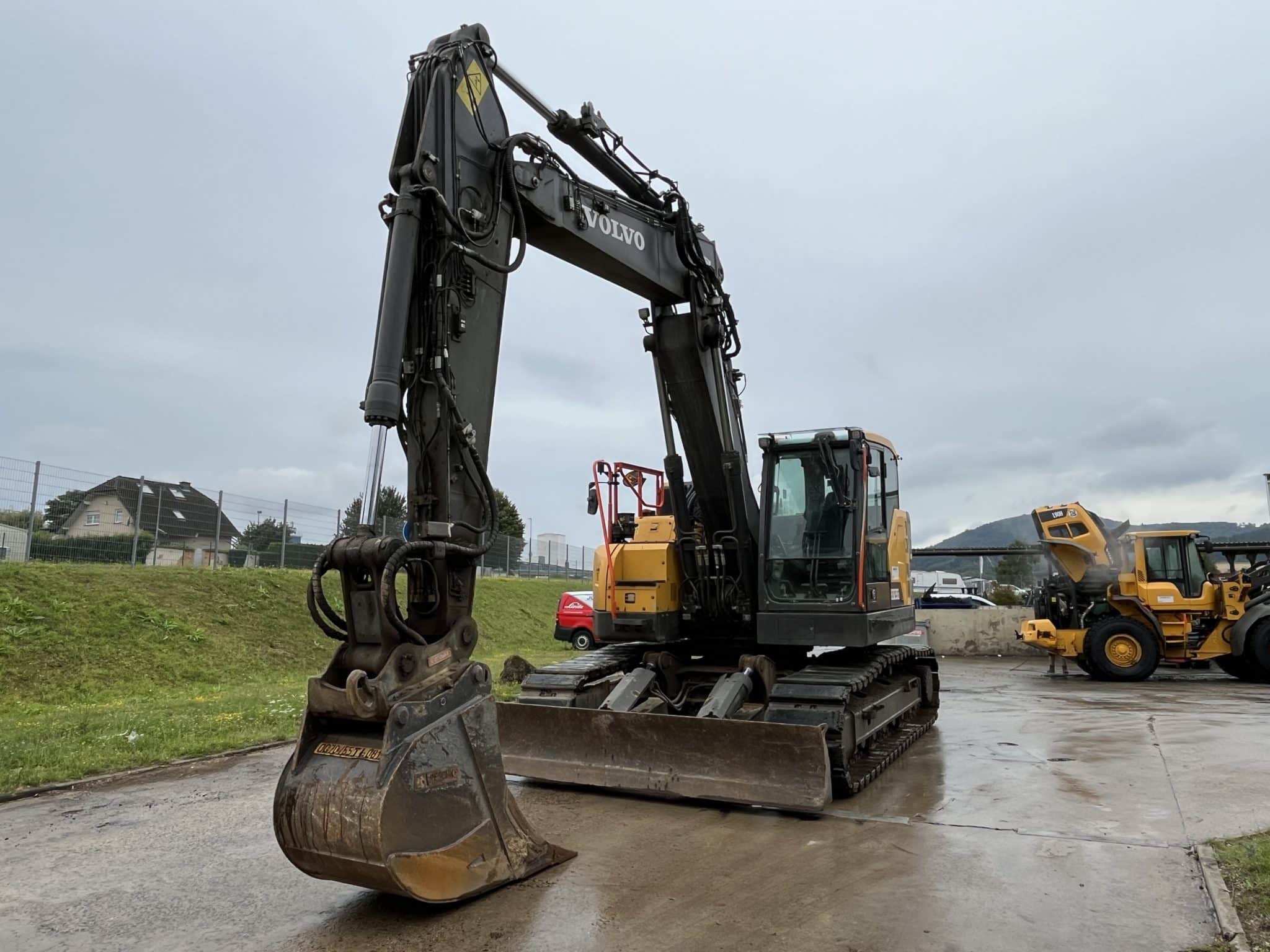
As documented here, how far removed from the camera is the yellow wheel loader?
47.6ft

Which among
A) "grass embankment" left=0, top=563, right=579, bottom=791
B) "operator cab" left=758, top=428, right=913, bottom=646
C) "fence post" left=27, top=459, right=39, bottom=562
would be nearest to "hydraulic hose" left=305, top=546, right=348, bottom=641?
"operator cab" left=758, top=428, right=913, bottom=646

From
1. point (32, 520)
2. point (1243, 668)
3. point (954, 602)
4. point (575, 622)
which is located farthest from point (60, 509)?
point (954, 602)

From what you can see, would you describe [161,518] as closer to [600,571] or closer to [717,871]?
[600,571]

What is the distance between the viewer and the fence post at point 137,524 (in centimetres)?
1664

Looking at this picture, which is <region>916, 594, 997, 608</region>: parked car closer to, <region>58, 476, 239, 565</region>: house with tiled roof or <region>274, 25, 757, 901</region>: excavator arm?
<region>58, 476, 239, 565</region>: house with tiled roof

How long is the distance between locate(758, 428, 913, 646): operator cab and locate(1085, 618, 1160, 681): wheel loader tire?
909 centimetres

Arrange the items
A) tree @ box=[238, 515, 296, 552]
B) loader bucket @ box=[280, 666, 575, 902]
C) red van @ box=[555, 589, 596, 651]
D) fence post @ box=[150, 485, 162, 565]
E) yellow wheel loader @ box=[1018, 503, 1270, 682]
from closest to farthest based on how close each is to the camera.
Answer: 1. loader bucket @ box=[280, 666, 575, 902]
2. yellow wheel loader @ box=[1018, 503, 1270, 682]
3. fence post @ box=[150, 485, 162, 565]
4. tree @ box=[238, 515, 296, 552]
5. red van @ box=[555, 589, 596, 651]

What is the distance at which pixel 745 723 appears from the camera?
19.5 feet

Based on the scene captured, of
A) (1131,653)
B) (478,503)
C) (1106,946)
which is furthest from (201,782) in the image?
(1131,653)

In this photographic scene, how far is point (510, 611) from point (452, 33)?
2000 cm

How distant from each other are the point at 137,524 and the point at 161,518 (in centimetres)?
56

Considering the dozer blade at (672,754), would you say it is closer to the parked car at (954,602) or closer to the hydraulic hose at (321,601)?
the hydraulic hose at (321,601)

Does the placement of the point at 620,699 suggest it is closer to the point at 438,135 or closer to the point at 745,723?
the point at 745,723

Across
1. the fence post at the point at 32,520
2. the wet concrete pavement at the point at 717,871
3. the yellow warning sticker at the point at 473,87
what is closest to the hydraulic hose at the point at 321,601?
the wet concrete pavement at the point at 717,871
